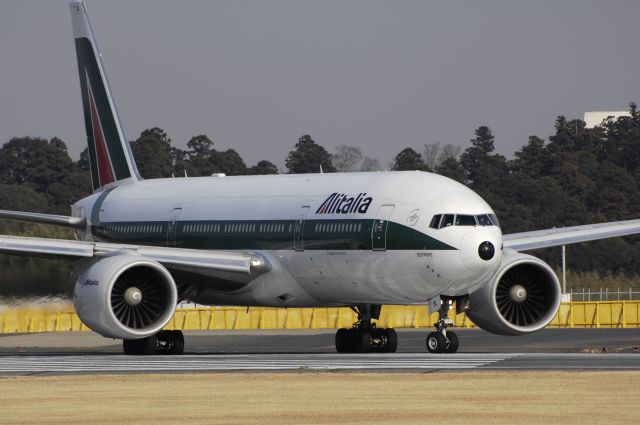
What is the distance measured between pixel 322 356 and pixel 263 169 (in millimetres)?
91524

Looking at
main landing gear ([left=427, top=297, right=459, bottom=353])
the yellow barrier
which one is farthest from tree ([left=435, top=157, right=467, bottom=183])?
main landing gear ([left=427, top=297, right=459, bottom=353])

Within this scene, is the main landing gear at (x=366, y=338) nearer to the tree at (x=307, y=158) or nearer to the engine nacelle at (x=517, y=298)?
the engine nacelle at (x=517, y=298)

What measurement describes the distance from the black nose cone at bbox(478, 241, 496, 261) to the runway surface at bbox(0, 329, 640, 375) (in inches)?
81.9

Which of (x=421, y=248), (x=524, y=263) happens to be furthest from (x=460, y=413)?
(x=524, y=263)

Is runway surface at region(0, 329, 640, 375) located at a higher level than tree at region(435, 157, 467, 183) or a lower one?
lower

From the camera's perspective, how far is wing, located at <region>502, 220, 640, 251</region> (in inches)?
1609

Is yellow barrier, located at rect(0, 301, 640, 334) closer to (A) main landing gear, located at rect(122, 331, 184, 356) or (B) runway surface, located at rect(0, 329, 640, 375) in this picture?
(B) runway surface, located at rect(0, 329, 640, 375)

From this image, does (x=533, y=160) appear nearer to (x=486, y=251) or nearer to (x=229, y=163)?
(x=229, y=163)

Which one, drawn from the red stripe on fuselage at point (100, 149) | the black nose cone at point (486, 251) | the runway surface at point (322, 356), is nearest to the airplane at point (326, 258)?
the black nose cone at point (486, 251)

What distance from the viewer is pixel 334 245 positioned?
38.1m

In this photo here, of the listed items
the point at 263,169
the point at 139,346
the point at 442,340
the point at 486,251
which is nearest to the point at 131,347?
the point at 139,346

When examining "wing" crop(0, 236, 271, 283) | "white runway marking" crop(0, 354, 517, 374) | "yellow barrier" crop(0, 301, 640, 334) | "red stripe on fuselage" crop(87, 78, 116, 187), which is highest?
"red stripe on fuselage" crop(87, 78, 116, 187)

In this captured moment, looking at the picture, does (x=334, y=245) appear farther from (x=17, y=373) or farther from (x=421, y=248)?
(x=17, y=373)

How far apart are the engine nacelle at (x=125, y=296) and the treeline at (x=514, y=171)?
71.1m
